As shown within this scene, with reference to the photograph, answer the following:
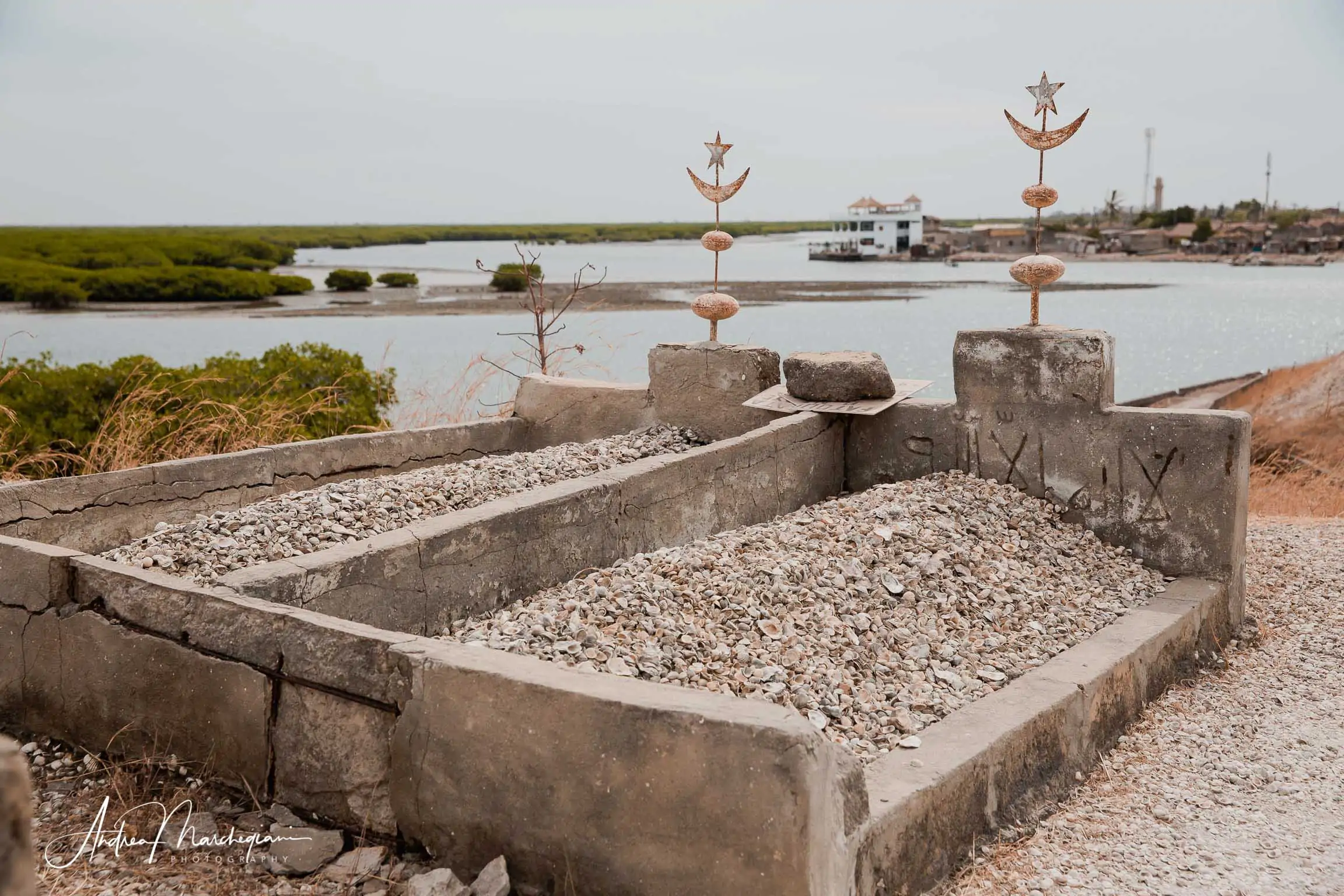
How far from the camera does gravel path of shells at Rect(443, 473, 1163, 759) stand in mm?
3738

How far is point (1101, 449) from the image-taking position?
5645 mm

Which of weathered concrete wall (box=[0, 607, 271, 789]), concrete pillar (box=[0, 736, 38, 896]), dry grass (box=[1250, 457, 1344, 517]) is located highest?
concrete pillar (box=[0, 736, 38, 896])

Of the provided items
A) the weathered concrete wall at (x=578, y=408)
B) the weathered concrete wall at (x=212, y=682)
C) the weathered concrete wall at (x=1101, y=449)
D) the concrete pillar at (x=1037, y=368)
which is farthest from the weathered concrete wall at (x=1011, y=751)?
the weathered concrete wall at (x=578, y=408)

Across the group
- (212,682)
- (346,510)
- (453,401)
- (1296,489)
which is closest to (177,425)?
(453,401)

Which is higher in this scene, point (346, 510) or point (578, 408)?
point (578, 408)

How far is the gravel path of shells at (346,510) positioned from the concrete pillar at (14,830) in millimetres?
2521

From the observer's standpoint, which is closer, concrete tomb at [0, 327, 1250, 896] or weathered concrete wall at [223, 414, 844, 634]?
concrete tomb at [0, 327, 1250, 896]

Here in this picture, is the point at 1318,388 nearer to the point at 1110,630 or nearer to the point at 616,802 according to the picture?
the point at 1110,630

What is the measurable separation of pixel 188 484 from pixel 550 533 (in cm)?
210

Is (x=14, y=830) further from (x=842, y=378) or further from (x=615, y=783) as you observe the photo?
(x=842, y=378)

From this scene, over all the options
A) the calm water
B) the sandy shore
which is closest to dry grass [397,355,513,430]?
the calm water

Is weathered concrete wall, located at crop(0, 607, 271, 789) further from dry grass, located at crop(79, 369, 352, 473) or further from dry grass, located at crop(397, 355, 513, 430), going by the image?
dry grass, located at crop(397, 355, 513, 430)

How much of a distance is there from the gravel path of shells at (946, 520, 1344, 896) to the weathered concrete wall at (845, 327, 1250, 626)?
563mm

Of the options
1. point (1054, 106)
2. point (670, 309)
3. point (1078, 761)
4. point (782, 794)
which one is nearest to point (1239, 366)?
point (670, 309)
